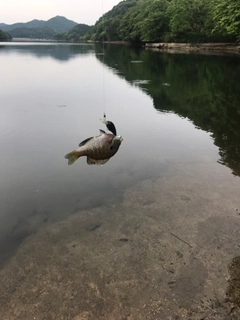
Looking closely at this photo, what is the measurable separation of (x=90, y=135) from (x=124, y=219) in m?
5.72

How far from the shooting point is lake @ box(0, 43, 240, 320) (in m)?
4.20

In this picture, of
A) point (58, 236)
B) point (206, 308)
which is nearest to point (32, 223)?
point (58, 236)

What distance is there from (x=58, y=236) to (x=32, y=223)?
0.76 m

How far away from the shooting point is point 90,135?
1117 cm

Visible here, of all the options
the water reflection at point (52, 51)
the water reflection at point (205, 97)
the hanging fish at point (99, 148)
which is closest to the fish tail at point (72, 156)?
the hanging fish at point (99, 148)

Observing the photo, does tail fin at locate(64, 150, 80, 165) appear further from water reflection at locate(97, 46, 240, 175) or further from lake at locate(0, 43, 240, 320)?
water reflection at locate(97, 46, 240, 175)

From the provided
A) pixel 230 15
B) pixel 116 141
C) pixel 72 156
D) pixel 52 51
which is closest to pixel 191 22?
pixel 230 15

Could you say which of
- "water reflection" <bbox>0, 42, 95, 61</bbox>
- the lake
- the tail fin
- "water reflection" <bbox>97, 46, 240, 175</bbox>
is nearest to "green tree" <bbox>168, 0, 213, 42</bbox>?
"water reflection" <bbox>0, 42, 95, 61</bbox>

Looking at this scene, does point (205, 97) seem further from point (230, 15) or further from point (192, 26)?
point (192, 26)

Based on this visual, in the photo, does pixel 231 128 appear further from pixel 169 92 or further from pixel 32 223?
pixel 32 223

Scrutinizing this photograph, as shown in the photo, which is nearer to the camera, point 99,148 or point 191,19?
point 99,148

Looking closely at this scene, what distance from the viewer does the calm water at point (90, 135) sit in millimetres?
6730

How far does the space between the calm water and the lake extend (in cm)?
4

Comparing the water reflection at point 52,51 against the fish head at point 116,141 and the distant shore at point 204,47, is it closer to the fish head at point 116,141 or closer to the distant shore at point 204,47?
the distant shore at point 204,47
